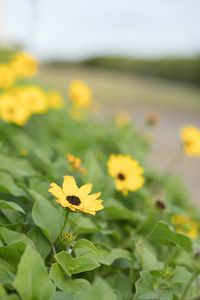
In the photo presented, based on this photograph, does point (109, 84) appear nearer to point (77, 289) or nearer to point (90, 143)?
point (90, 143)

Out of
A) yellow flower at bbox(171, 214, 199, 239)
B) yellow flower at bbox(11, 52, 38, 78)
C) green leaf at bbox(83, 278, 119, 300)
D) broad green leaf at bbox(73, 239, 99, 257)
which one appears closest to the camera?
green leaf at bbox(83, 278, 119, 300)

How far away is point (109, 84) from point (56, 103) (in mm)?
8025

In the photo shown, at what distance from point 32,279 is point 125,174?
75 centimetres

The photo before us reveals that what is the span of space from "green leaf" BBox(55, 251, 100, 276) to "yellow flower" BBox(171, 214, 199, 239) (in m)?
0.76

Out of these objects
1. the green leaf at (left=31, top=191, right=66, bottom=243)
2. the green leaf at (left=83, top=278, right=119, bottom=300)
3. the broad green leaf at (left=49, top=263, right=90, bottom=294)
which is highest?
the green leaf at (left=83, top=278, right=119, bottom=300)

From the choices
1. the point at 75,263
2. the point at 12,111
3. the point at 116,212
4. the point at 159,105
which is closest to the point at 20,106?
the point at 12,111

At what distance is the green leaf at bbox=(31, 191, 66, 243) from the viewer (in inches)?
43.2

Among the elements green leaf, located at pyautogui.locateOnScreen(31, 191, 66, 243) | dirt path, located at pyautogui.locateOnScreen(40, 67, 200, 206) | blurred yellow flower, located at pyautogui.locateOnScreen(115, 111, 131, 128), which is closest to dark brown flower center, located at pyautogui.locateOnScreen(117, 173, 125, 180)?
green leaf, located at pyautogui.locateOnScreen(31, 191, 66, 243)

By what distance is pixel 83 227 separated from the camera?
1270 millimetres

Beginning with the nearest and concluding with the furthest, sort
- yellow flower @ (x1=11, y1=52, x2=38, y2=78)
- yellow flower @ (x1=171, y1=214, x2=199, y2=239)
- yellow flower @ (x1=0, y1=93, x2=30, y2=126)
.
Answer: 1. yellow flower @ (x1=171, y1=214, x2=199, y2=239)
2. yellow flower @ (x1=0, y1=93, x2=30, y2=126)
3. yellow flower @ (x1=11, y1=52, x2=38, y2=78)

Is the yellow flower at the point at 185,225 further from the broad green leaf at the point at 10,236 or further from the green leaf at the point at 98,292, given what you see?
the green leaf at the point at 98,292

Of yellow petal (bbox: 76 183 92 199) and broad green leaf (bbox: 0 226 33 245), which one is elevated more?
yellow petal (bbox: 76 183 92 199)

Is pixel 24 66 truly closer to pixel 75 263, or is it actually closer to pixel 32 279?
pixel 75 263

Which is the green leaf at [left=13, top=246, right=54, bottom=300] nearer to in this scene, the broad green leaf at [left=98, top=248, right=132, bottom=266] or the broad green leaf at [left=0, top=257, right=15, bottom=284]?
the broad green leaf at [left=0, top=257, right=15, bottom=284]
